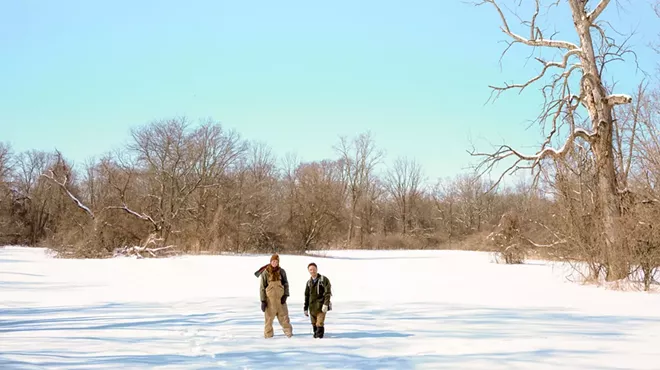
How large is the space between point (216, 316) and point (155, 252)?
21141 mm

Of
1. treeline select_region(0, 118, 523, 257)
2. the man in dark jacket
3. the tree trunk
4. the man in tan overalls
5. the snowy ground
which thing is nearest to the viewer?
the snowy ground

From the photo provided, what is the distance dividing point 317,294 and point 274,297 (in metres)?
0.75

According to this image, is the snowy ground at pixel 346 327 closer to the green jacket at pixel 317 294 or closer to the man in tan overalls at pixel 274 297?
the man in tan overalls at pixel 274 297

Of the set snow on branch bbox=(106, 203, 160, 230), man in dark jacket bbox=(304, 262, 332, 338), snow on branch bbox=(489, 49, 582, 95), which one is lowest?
man in dark jacket bbox=(304, 262, 332, 338)

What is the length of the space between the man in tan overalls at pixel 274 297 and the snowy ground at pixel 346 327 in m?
0.26

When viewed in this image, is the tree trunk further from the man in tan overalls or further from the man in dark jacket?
the man in tan overalls

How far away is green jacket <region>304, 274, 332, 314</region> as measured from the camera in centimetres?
862

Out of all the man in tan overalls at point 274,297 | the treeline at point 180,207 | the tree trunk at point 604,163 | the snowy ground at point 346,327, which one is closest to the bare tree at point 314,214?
the treeline at point 180,207

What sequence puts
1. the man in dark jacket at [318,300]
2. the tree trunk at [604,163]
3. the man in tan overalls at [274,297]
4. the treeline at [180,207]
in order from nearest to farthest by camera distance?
the man in dark jacket at [318,300]
the man in tan overalls at [274,297]
the tree trunk at [604,163]
the treeline at [180,207]

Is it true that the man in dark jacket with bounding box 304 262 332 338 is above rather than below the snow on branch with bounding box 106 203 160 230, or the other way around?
below

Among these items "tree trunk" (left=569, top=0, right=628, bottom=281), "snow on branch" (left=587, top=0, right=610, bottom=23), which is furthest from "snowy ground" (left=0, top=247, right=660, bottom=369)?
"snow on branch" (left=587, top=0, right=610, bottom=23)

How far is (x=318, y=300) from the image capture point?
8656 mm

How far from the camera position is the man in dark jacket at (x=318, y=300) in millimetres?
8531

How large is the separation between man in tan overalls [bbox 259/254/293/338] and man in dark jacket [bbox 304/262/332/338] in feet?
1.31
